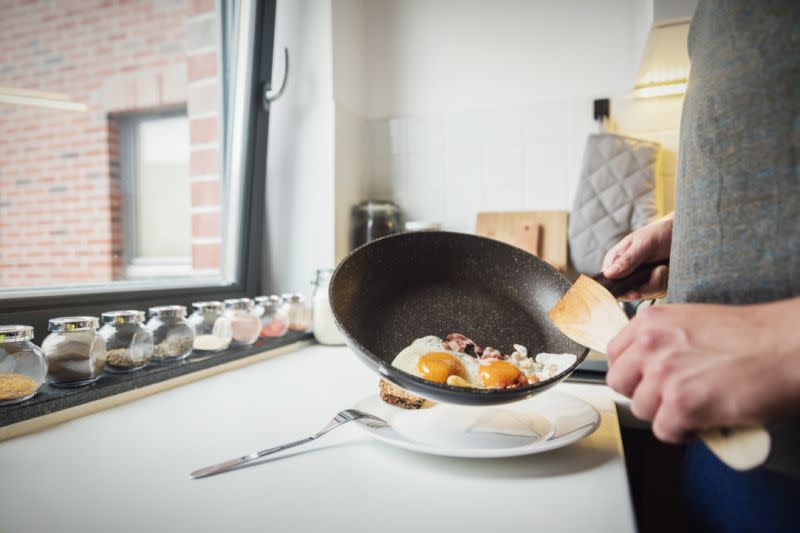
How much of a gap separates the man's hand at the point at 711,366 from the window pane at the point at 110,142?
1.00 m

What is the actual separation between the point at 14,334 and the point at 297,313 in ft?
2.49

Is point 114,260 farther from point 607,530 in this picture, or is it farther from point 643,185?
point 643,185

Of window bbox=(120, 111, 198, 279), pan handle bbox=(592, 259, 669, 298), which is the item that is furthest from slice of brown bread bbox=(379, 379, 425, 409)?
window bbox=(120, 111, 198, 279)

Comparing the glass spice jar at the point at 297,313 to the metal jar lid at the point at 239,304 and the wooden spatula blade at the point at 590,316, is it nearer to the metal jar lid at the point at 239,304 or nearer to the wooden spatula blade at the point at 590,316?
the metal jar lid at the point at 239,304

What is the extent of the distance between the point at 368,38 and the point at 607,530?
1.81 metres

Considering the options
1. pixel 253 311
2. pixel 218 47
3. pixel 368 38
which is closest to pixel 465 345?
pixel 253 311

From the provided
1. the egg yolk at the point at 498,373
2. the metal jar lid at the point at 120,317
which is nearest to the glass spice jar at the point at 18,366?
the metal jar lid at the point at 120,317

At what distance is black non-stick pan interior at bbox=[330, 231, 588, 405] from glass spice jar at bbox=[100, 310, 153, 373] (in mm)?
419

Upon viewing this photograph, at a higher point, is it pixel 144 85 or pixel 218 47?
pixel 218 47

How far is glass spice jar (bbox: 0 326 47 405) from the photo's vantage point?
26.0 inches

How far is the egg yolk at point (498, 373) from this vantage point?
2.06 ft

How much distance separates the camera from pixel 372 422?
0.64 meters

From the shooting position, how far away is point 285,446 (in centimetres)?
57

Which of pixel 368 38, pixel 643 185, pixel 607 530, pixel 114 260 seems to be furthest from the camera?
pixel 368 38
